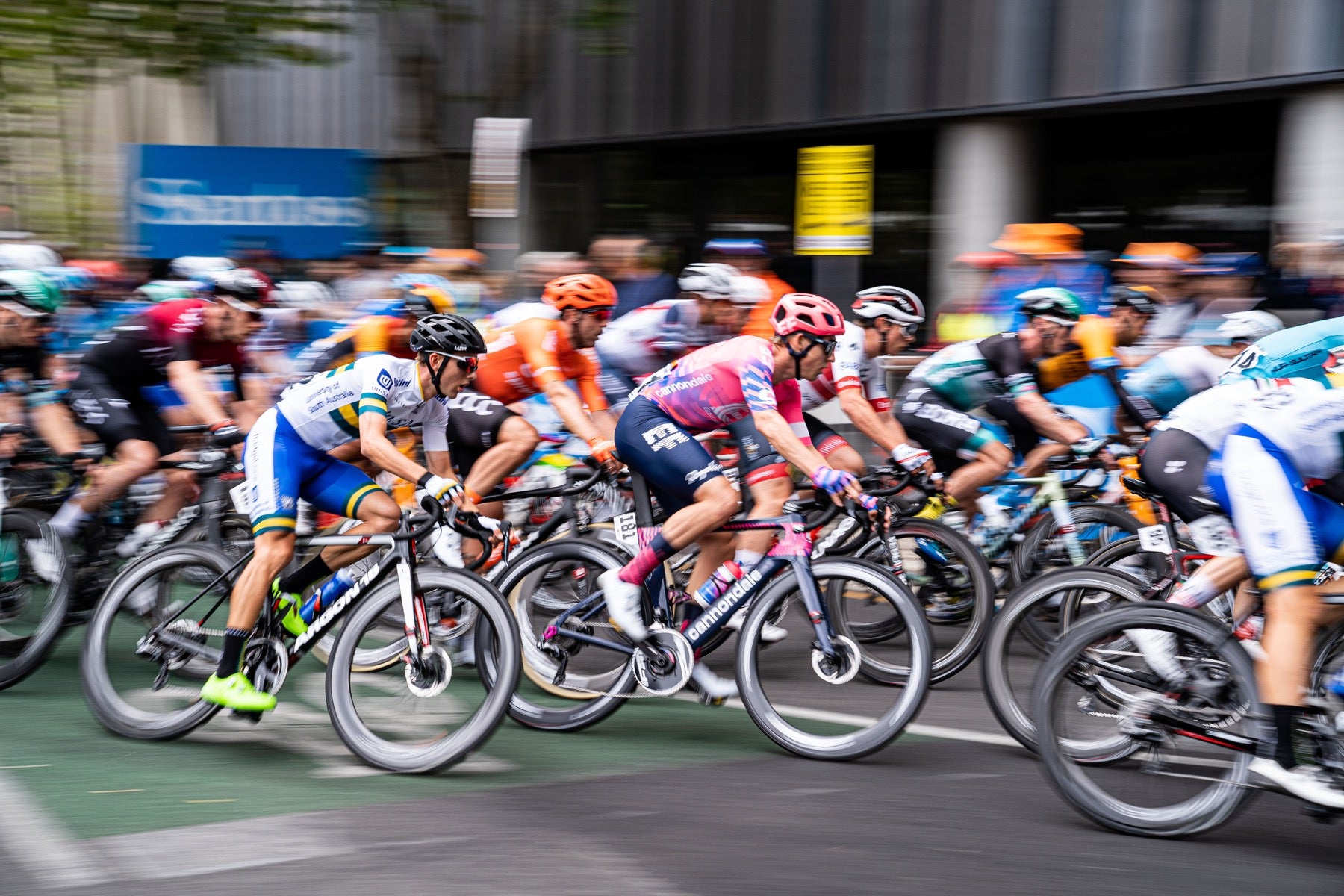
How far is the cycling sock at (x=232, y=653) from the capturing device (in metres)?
5.88

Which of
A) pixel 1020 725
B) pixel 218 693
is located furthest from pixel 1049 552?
pixel 218 693

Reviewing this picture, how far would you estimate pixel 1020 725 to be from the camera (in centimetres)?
579

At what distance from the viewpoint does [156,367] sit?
7930mm

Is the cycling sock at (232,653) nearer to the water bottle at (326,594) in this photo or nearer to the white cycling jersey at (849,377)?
the water bottle at (326,594)

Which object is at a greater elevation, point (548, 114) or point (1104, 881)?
point (548, 114)

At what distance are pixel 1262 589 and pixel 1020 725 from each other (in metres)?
1.33

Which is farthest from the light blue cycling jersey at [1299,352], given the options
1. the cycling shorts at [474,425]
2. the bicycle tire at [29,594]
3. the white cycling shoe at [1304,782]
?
the bicycle tire at [29,594]

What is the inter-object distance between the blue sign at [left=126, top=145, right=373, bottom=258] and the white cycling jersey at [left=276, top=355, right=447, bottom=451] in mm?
10319

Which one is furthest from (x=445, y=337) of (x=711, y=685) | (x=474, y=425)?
(x=474, y=425)

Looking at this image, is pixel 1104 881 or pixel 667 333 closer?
pixel 1104 881

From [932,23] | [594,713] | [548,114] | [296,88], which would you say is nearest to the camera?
[594,713]

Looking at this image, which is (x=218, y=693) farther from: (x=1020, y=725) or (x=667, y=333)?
(x=667, y=333)

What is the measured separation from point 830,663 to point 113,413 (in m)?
4.11

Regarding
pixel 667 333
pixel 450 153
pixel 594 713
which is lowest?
pixel 594 713
